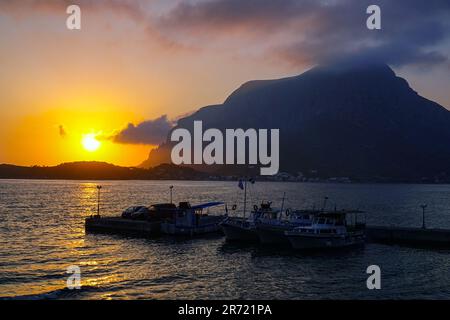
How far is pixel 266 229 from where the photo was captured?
5603 cm

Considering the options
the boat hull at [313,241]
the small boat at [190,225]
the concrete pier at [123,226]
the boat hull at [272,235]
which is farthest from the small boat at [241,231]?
the concrete pier at [123,226]

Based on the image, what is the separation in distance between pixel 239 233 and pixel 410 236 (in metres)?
22.6

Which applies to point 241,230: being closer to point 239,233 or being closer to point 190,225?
point 239,233

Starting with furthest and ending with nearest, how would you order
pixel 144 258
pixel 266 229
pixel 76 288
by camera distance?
pixel 266 229
pixel 144 258
pixel 76 288

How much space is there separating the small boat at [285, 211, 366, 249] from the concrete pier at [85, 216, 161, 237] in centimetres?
2181

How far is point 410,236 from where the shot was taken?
58.8m

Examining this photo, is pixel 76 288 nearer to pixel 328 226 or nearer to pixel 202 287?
pixel 202 287

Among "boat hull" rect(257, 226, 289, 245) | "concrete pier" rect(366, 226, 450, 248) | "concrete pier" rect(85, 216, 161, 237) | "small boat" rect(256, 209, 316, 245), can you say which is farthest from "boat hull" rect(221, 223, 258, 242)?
"concrete pier" rect(366, 226, 450, 248)

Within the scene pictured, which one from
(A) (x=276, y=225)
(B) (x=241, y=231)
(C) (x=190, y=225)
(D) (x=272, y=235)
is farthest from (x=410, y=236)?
(C) (x=190, y=225)
